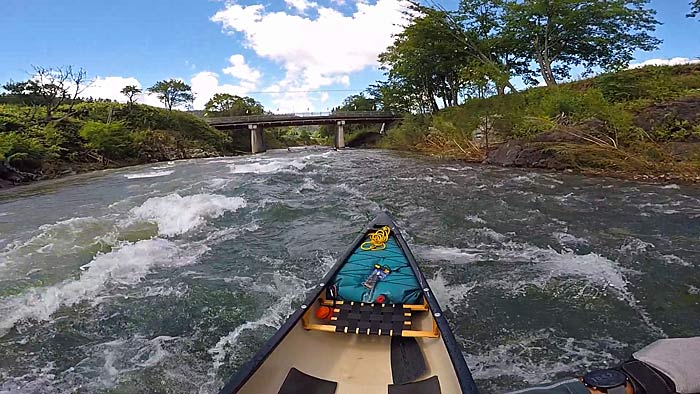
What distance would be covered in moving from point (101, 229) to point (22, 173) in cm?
1089

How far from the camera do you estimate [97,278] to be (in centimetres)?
547

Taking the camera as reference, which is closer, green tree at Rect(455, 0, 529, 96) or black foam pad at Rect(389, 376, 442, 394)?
black foam pad at Rect(389, 376, 442, 394)

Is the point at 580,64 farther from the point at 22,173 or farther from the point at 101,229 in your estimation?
the point at 22,173

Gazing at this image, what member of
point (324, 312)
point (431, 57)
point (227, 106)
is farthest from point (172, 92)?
point (324, 312)

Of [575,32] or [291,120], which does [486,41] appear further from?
[291,120]

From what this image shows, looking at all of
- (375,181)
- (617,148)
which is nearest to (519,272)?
(375,181)

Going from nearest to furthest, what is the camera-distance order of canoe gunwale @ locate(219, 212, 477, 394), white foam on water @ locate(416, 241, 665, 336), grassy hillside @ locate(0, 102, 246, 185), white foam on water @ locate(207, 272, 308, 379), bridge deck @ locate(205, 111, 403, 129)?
canoe gunwale @ locate(219, 212, 477, 394), white foam on water @ locate(207, 272, 308, 379), white foam on water @ locate(416, 241, 665, 336), grassy hillside @ locate(0, 102, 246, 185), bridge deck @ locate(205, 111, 403, 129)

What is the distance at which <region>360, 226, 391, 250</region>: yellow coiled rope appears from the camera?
487cm

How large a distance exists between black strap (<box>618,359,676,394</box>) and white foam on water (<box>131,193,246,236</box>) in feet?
23.0

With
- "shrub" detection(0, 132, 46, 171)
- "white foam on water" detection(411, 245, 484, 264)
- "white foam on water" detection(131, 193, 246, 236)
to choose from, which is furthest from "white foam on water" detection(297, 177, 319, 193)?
"shrub" detection(0, 132, 46, 171)

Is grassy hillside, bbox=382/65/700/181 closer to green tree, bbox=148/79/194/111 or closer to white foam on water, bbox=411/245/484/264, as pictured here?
white foam on water, bbox=411/245/484/264

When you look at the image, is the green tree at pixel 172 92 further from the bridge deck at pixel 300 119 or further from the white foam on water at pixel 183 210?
the white foam on water at pixel 183 210

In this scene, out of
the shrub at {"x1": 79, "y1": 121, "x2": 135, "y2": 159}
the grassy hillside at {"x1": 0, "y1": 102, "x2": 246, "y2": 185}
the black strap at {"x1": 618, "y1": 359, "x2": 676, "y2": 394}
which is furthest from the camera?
the shrub at {"x1": 79, "y1": 121, "x2": 135, "y2": 159}

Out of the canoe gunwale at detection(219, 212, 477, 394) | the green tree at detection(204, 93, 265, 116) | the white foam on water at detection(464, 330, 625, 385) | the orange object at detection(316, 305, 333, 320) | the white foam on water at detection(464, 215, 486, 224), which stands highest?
the green tree at detection(204, 93, 265, 116)
